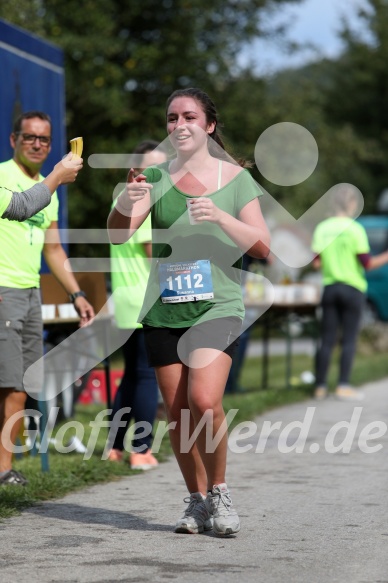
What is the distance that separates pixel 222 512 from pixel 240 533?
0.17 meters

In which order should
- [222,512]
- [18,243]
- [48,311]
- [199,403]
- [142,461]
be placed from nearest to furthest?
[199,403]
[222,512]
[18,243]
[142,461]
[48,311]

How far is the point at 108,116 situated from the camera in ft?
70.7

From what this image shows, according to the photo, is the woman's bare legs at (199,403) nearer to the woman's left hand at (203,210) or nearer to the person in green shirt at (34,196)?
the woman's left hand at (203,210)

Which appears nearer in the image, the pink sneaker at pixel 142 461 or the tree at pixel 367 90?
the pink sneaker at pixel 142 461

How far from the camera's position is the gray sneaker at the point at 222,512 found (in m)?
5.67

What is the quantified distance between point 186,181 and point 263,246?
1.52 ft

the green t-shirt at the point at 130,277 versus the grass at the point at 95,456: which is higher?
the green t-shirt at the point at 130,277

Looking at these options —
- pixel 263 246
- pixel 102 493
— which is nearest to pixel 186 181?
pixel 263 246

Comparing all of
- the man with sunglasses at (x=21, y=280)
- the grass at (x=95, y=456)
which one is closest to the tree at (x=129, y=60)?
the grass at (x=95, y=456)

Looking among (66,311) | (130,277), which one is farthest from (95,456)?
(130,277)

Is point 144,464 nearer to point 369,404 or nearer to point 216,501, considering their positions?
point 216,501

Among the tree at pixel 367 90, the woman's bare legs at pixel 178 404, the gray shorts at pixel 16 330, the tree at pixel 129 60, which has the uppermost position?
the tree at pixel 367 90

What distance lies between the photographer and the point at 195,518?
5805 mm

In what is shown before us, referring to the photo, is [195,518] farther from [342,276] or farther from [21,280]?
[342,276]
